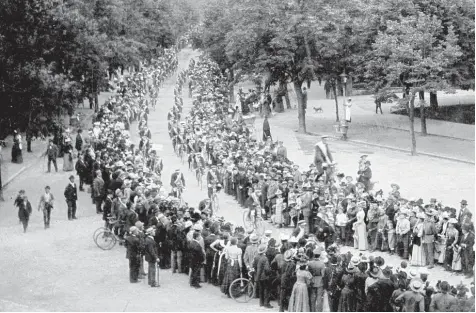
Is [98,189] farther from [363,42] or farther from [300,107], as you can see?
[363,42]

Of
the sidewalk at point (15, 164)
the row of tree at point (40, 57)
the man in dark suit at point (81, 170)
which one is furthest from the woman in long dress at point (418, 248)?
the sidewalk at point (15, 164)

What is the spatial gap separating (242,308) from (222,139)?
17791 millimetres

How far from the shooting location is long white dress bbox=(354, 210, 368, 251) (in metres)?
20.0

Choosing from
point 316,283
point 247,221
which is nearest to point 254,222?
point 247,221

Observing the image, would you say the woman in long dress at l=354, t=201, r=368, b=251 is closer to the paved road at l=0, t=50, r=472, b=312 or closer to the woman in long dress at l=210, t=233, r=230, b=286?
the paved road at l=0, t=50, r=472, b=312

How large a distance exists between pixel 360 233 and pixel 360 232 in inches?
1.3

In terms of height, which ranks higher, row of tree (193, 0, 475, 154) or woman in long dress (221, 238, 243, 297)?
row of tree (193, 0, 475, 154)

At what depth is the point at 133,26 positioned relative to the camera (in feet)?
208

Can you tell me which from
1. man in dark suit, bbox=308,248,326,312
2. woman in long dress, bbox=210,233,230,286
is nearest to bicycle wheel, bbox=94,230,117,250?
woman in long dress, bbox=210,233,230,286

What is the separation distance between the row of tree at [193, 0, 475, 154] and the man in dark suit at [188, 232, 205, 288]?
19564mm

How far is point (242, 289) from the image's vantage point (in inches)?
666

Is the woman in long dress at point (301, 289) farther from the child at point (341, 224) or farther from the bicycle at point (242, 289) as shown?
the child at point (341, 224)

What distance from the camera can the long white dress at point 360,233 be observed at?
2005 centimetres

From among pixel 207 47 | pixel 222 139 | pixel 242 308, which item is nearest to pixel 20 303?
pixel 242 308
